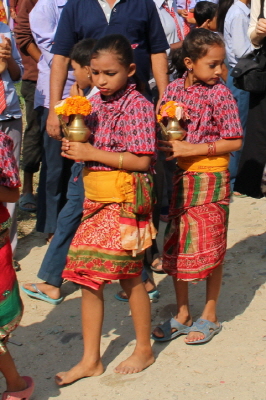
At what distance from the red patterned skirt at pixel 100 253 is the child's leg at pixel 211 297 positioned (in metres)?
0.72

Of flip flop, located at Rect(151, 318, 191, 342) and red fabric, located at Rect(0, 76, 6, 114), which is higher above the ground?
red fabric, located at Rect(0, 76, 6, 114)

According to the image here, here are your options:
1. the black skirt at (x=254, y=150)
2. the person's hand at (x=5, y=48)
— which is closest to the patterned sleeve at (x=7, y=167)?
the person's hand at (x=5, y=48)

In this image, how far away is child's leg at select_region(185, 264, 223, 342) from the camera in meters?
3.98

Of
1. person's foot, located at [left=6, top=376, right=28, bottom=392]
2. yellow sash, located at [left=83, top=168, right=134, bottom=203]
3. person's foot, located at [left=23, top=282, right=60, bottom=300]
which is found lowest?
person's foot, located at [left=23, top=282, right=60, bottom=300]

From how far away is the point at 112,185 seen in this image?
3.42 meters

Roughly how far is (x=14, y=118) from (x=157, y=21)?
4.79 feet

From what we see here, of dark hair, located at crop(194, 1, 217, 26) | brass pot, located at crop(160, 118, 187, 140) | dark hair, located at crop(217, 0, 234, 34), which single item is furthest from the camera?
dark hair, located at crop(217, 0, 234, 34)

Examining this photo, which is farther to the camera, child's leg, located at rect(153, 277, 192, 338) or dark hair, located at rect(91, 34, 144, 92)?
child's leg, located at rect(153, 277, 192, 338)

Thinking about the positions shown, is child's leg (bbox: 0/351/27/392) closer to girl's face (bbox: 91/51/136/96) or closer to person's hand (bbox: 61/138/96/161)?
person's hand (bbox: 61/138/96/161)

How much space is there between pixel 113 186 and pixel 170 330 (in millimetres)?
1141

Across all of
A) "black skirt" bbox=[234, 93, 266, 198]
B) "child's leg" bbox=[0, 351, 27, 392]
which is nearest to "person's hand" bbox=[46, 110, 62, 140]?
"black skirt" bbox=[234, 93, 266, 198]

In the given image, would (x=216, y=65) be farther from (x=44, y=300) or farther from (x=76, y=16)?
(x=44, y=300)

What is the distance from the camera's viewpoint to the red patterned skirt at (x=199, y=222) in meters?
3.90

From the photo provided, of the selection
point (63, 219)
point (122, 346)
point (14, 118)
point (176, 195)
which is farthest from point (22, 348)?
point (14, 118)
